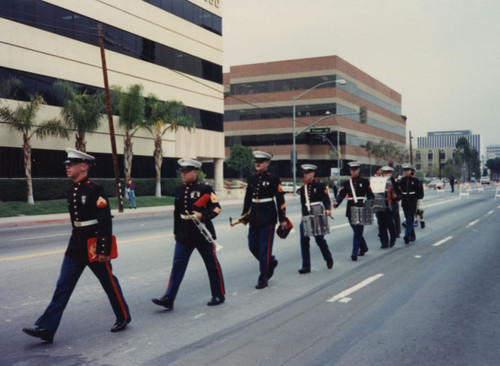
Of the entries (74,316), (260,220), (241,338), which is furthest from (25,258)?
(241,338)

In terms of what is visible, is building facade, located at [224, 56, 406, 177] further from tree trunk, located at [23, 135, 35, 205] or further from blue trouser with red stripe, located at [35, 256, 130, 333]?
blue trouser with red stripe, located at [35, 256, 130, 333]

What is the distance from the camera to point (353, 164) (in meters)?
9.49

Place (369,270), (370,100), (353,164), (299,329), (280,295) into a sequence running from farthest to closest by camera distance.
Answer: (370,100) → (353,164) → (369,270) → (280,295) → (299,329)

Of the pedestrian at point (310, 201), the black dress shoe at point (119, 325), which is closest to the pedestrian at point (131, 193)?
the pedestrian at point (310, 201)

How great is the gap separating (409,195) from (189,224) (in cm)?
773

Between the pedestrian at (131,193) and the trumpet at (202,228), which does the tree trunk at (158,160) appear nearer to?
the pedestrian at (131,193)

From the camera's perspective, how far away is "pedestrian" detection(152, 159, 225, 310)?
5.86 metres

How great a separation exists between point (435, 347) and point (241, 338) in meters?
1.87

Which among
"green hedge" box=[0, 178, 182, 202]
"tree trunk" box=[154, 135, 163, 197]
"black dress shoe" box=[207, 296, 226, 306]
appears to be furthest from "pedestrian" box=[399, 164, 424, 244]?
"tree trunk" box=[154, 135, 163, 197]

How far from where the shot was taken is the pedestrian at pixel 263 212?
7.01m

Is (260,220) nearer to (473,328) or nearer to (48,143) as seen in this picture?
(473,328)

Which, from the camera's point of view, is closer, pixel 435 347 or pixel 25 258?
pixel 435 347

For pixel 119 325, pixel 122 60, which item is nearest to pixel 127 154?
pixel 122 60

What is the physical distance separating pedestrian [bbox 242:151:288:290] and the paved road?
0.43 meters
